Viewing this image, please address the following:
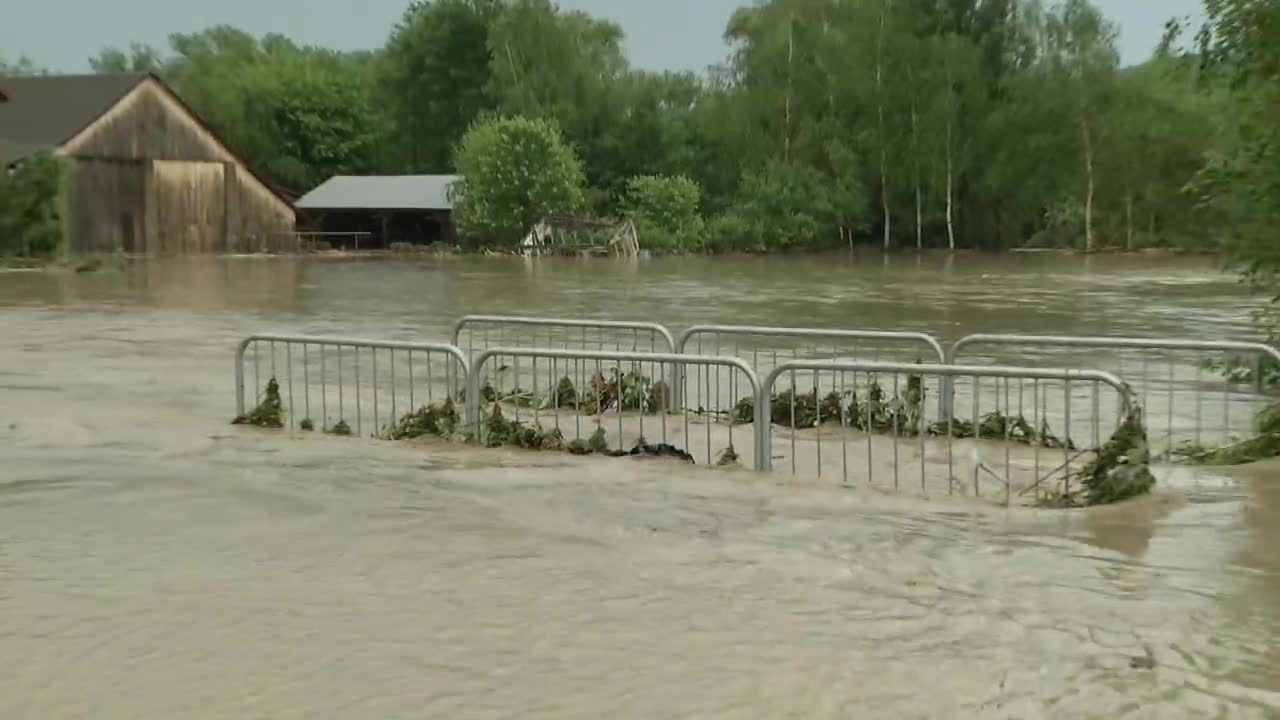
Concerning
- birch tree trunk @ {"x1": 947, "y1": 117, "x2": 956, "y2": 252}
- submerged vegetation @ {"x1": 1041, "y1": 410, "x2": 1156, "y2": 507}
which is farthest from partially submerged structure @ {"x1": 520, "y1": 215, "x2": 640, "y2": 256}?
submerged vegetation @ {"x1": 1041, "y1": 410, "x2": 1156, "y2": 507}

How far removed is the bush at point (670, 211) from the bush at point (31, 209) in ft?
97.5

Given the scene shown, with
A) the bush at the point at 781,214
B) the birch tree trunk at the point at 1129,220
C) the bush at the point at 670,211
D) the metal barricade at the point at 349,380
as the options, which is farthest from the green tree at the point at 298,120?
the metal barricade at the point at 349,380

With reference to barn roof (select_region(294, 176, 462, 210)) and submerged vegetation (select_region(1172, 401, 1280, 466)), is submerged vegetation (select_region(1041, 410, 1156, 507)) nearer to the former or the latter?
submerged vegetation (select_region(1172, 401, 1280, 466))

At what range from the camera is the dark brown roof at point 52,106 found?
185ft

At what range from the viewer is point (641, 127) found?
272ft

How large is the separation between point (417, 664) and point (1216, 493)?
17.3ft

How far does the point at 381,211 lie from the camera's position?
232 feet

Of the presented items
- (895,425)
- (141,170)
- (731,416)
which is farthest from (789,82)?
(895,425)

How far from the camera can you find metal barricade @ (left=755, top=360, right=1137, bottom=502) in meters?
9.18

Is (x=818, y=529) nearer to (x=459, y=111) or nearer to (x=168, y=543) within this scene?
(x=168, y=543)

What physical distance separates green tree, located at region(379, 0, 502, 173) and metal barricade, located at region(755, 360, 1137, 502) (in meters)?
82.7

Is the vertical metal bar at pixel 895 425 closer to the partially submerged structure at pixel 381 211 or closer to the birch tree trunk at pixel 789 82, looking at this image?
the partially submerged structure at pixel 381 211

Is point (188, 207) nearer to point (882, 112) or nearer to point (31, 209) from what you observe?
point (31, 209)

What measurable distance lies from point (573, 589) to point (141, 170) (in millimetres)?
55117
